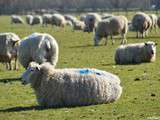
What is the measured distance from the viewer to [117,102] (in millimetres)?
14117

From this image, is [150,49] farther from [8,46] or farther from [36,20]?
[36,20]

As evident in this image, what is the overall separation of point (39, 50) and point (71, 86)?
21.2 ft

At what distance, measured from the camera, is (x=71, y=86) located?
1391 cm

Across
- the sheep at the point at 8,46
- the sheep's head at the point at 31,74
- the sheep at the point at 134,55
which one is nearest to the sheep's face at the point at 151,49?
the sheep at the point at 134,55

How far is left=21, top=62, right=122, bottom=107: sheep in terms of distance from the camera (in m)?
13.9

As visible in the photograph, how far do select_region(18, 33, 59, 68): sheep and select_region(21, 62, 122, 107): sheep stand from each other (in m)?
5.74

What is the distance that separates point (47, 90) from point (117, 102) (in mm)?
1713

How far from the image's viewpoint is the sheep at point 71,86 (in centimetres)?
Result: 1387

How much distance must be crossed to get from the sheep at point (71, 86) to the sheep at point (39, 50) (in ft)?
18.8

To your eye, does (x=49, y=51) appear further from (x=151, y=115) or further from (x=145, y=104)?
(x=151, y=115)

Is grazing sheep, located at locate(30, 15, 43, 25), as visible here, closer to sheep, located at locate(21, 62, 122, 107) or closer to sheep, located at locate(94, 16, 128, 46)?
sheep, located at locate(94, 16, 128, 46)

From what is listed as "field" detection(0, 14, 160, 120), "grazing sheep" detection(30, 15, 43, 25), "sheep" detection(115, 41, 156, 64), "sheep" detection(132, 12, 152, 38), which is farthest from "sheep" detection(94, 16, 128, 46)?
"grazing sheep" detection(30, 15, 43, 25)

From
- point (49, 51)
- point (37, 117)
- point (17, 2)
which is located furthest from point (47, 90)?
point (17, 2)

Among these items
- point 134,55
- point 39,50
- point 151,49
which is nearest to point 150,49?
point 151,49
